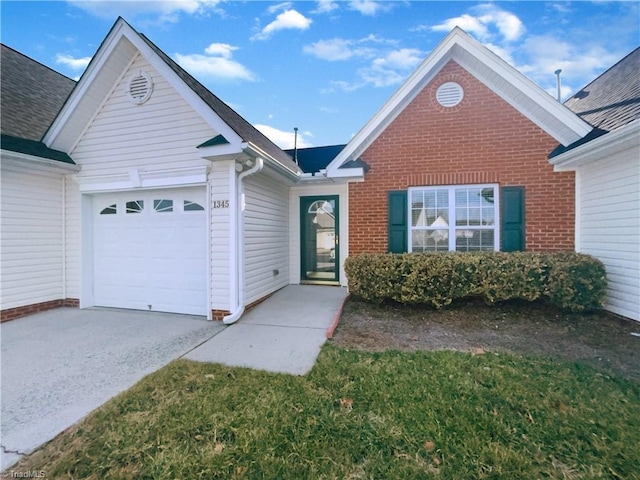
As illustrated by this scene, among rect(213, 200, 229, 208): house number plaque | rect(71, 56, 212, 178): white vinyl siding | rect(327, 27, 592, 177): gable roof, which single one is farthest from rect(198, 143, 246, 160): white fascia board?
rect(327, 27, 592, 177): gable roof

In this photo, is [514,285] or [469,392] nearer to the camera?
[469,392]

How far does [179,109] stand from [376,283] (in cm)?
562

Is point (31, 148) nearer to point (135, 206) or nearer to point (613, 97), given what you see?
point (135, 206)

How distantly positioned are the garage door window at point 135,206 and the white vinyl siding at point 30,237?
1.75 m

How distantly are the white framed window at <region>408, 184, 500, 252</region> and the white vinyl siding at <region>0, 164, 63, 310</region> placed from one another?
8.60m

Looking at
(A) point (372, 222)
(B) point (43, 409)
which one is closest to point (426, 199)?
(A) point (372, 222)

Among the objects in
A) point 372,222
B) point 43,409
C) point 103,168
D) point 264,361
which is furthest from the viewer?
point 372,222

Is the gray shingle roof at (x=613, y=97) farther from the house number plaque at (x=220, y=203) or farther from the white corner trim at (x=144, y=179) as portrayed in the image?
the white corner trim at (x=144, y=179)

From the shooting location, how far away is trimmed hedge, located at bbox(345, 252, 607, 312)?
5535mm

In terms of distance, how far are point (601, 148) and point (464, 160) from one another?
2350 mm

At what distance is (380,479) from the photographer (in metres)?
2.22

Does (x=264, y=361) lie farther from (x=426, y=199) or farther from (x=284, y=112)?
(x=284, y=112)

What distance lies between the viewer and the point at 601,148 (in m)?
5.34

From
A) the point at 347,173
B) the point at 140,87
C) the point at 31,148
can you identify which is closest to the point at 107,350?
the point at 31,148
